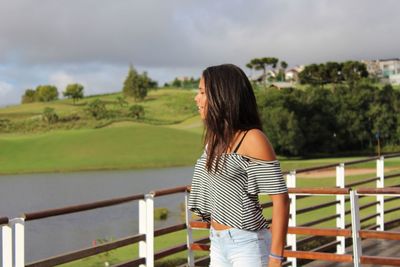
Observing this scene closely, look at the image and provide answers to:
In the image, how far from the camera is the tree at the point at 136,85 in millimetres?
113125

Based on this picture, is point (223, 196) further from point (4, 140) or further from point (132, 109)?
point (132, 109)

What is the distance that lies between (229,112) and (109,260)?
9.36 meters

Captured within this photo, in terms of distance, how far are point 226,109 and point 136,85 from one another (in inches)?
4408

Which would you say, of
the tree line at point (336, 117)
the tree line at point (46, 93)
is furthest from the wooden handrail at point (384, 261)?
the tree line at point (46, 93)

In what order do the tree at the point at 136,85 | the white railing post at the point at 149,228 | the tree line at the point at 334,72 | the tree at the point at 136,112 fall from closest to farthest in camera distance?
the white railing post at the point at 149,228
the tree at the point at 136,112
the tree line at the point at 334,72
the tree at the point at 136,85

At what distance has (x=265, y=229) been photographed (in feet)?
8.76

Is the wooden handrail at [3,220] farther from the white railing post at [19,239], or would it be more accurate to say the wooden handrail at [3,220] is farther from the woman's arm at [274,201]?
the woman's arm at [274,201]

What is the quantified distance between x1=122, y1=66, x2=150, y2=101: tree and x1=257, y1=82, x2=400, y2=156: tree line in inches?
1956

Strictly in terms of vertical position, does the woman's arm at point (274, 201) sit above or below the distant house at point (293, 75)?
below

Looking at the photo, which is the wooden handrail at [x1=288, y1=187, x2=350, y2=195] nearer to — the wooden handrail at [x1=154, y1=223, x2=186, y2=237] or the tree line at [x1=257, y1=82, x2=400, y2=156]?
the wooden handrail at [x1=154, y1=223, x2=186, y2=237]

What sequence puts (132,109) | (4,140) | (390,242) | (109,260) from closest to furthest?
(390,242) → (109,260) → (4,140) → (132,109)

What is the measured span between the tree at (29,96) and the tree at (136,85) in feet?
124

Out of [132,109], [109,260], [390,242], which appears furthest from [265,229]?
[132,109]

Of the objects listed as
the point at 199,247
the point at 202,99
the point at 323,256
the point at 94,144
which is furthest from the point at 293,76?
the point at 202,99
